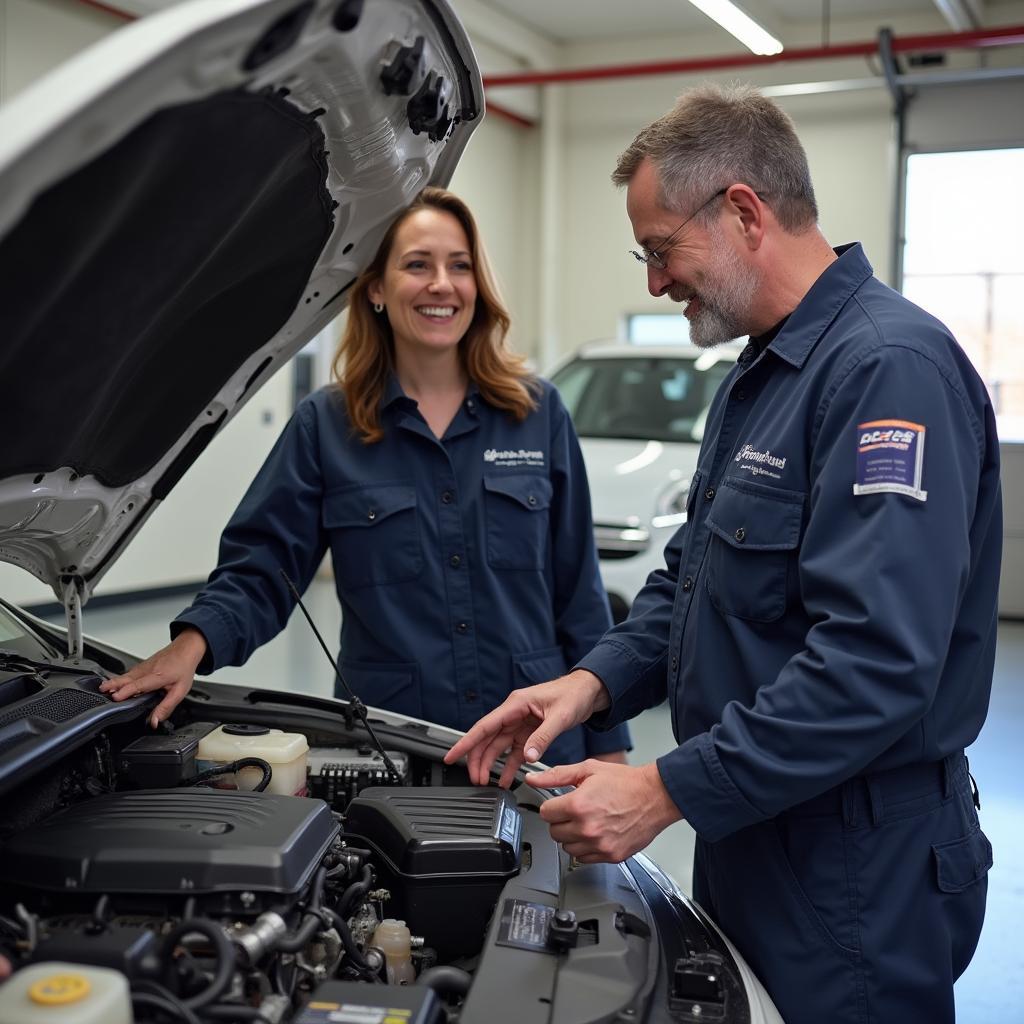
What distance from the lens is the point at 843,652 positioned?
1.24 m

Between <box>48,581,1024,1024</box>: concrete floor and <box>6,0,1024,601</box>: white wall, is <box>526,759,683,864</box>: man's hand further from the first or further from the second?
<box>6,0,1024,601</box>: white wall

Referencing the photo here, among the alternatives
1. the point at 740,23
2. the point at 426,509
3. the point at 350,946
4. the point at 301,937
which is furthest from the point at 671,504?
the point at 301,937

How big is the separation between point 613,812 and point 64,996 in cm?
63

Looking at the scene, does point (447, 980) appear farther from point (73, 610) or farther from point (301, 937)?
point (73, 610)

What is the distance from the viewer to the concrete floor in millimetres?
2844

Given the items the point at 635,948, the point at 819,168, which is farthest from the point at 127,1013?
the point at 819,168

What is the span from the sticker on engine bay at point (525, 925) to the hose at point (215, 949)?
1.16 ft

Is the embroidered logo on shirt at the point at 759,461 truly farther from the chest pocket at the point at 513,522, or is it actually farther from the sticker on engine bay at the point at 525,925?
the chest pocket at the point at 513,522

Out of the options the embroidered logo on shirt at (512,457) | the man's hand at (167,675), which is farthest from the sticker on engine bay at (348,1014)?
the embroidered logo on shirt at (512,457)

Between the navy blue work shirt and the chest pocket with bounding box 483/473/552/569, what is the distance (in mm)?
687

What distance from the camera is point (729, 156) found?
1.46 metres

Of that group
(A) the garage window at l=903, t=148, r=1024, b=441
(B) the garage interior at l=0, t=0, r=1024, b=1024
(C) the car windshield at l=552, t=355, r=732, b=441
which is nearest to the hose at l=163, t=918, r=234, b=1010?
(B) the garage interior at l=0, t=0, r=1024, b=1024

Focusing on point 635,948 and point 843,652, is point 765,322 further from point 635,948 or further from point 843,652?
point 635,948

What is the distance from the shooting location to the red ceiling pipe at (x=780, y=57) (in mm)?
7242
